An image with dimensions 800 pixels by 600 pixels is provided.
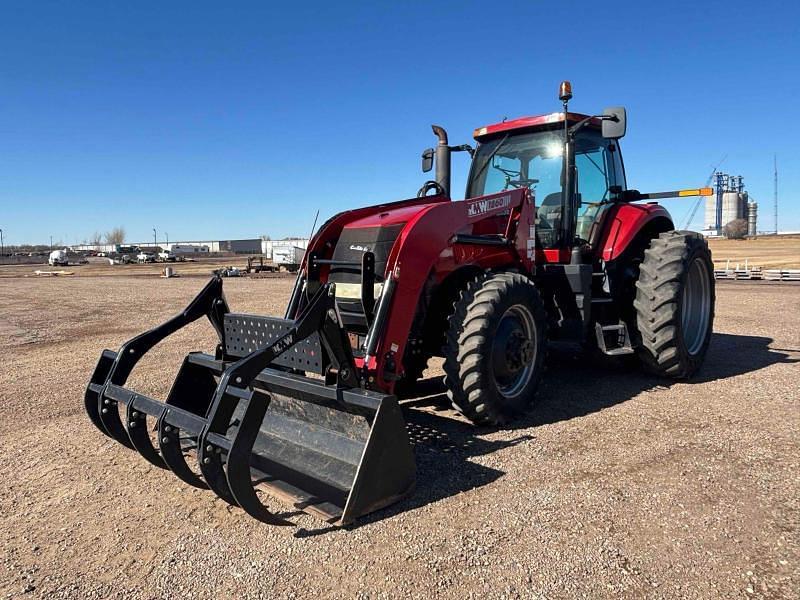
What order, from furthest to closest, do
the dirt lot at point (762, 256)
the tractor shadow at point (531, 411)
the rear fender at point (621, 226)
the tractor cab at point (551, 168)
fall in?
the dirt lot at point (762, 256)
the rear fender at point (621, 226)
the tractor cab at point (551, 168)
the tractor shadow at point (531, 411)

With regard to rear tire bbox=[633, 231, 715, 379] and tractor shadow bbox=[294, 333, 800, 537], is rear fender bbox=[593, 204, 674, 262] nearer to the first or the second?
rear tire bbox=[633, 231, 715, 379]

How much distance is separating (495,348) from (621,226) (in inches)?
100

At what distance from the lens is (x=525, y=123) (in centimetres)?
593

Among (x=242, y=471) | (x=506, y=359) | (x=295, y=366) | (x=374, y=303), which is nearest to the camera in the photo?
(x=242, y=471)

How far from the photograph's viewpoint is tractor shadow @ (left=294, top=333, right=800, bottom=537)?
3.59 meters

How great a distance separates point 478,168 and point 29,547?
17.2ft

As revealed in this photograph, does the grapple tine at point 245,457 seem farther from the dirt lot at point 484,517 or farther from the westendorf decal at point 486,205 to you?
the westendorf decal at point 486,205

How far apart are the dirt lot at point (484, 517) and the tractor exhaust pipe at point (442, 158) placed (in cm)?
240

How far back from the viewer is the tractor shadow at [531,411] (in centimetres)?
359

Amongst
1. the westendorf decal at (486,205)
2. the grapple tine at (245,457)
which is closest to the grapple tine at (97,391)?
the grapple tine at (245,457)

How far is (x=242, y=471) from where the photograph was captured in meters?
2.78

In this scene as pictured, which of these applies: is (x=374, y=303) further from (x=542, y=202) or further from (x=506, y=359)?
(x=542, y=202)

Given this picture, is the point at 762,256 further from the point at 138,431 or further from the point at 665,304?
the point at 138,431

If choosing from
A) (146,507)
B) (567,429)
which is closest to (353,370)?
(146,507)
